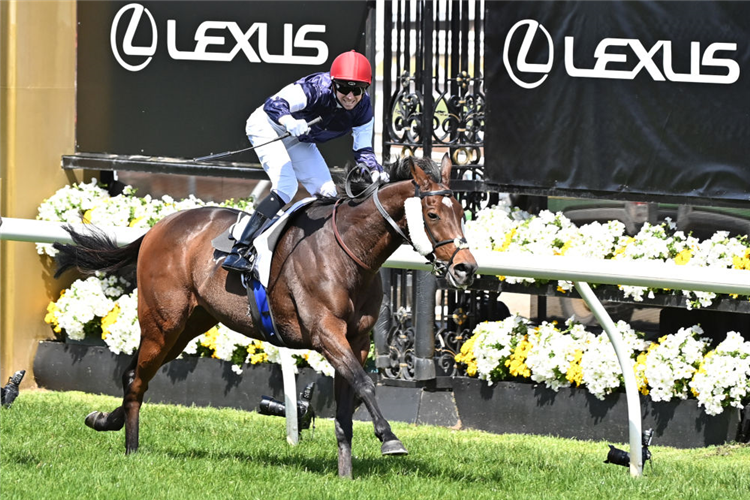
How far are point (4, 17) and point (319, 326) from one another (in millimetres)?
5244

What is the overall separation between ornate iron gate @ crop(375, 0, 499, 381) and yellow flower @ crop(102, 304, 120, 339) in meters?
2.27

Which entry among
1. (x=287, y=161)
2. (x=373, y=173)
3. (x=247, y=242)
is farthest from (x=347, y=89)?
(x=247, y=242)

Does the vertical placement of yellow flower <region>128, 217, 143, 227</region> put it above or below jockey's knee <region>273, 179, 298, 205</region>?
below

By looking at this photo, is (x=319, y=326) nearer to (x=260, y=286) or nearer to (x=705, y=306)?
(x=260, y=286)

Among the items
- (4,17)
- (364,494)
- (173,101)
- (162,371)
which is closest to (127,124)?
(173,101)

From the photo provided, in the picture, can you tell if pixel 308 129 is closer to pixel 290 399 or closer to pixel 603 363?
pixel 290 399

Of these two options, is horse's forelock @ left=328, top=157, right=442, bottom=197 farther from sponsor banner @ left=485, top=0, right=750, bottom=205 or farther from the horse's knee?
sponsor banner @ left=485, top=0, right=750, bottom=205

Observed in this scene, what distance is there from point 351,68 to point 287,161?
2.34 feet

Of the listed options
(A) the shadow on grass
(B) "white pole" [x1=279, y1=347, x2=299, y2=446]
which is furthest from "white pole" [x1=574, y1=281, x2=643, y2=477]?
(B) "white pole" [x1=279, y1=347, x2=299, y2=446]

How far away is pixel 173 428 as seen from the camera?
7.66 m

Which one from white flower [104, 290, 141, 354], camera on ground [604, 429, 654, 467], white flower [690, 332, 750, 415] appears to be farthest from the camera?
white flower [104, 290, 141, 354]

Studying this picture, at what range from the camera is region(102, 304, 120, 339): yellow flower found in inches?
394

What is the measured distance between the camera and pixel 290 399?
715 cm

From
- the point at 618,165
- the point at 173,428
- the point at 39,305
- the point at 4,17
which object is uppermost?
the point at 4,17
